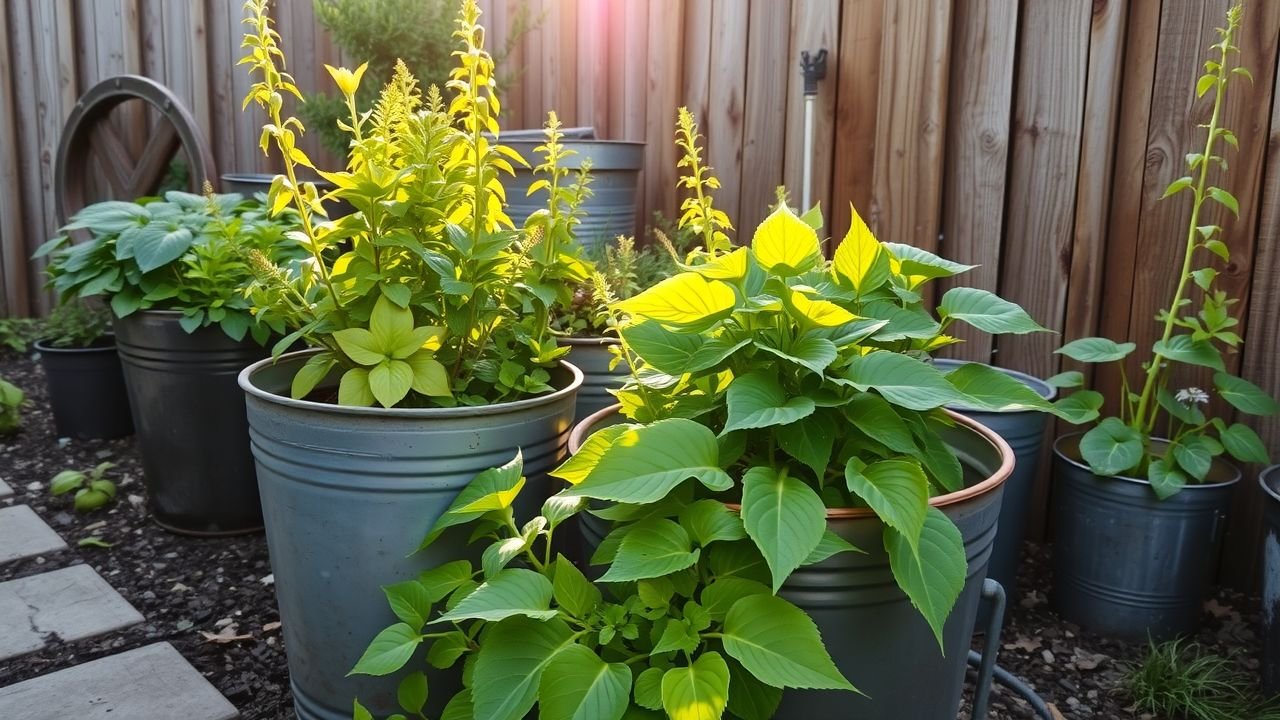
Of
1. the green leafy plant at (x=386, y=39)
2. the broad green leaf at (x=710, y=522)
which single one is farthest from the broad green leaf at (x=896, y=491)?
the green leafy plant at (x=386, y=39)

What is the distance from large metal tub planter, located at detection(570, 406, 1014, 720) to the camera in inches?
45.8

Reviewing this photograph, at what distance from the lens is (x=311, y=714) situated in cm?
165

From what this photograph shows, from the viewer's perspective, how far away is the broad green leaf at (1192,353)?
81.7 inches

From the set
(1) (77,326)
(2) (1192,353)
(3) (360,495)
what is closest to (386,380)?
(3) (360,495)

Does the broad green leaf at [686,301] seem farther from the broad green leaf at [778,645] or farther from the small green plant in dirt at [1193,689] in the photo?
the small green plant in dirt at [1193,689]

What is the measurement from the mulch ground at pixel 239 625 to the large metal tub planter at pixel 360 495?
0.35 metres

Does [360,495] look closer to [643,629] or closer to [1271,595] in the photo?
[643,629]

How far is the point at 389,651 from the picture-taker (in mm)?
1402

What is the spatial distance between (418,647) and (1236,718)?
148 cm

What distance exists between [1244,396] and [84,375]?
328cm

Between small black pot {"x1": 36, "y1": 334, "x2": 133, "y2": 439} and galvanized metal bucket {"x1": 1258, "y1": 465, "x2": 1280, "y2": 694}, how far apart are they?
3.20 m

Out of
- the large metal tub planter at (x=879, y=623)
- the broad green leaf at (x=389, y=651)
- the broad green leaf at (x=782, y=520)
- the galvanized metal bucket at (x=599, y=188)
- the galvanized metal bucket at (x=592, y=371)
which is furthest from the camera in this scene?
the galvanized metal bucket at (x=599, y=188)

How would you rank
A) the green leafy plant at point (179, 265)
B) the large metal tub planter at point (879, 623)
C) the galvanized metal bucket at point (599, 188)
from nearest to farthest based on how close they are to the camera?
the large metal tub planter at point (879, 623) < the green leafy plant at point (179, 265) < the galvanized metal bucket at point (599, 188)

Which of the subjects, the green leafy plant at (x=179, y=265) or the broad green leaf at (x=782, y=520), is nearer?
the broad green leaf at (x=782, y=520)
